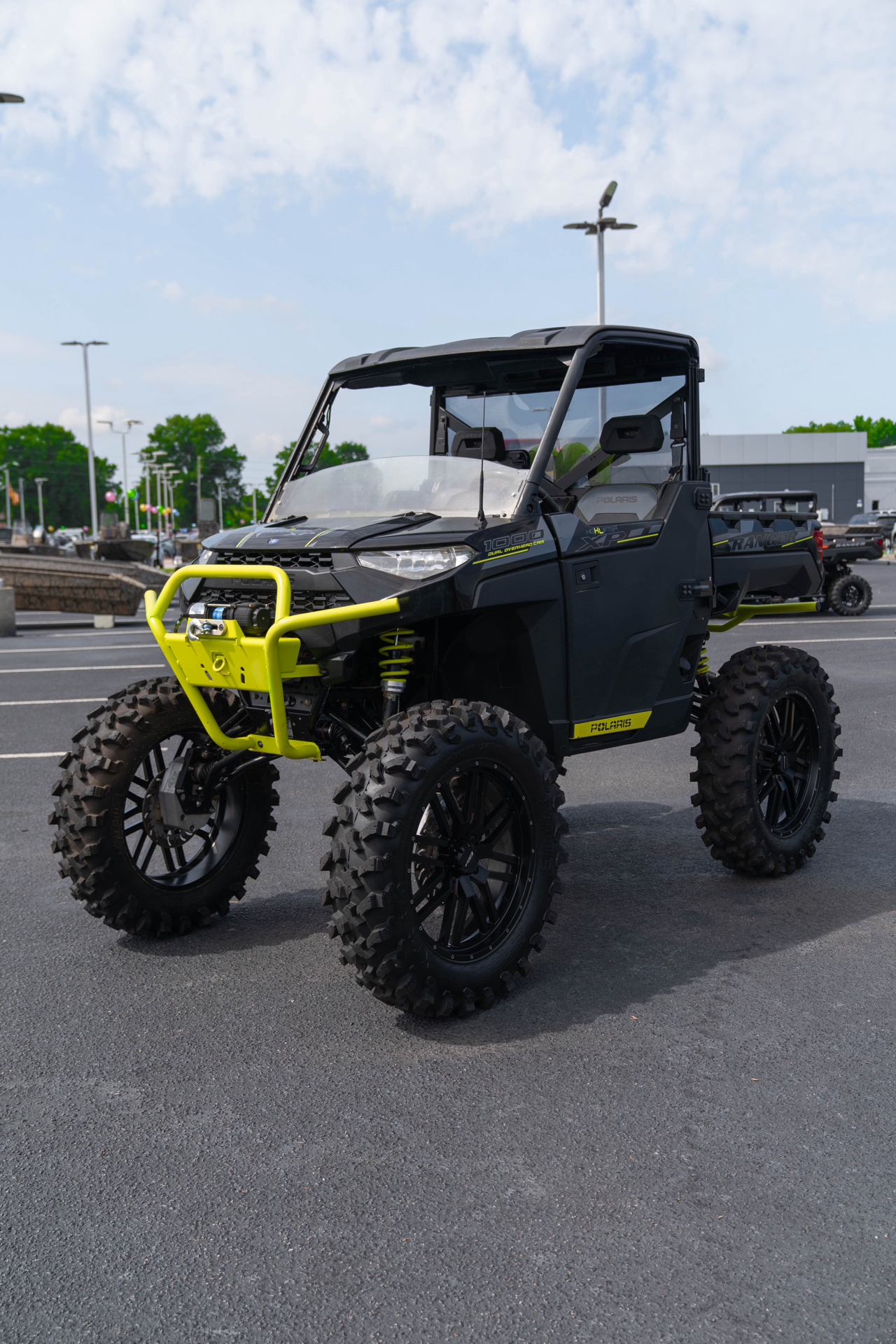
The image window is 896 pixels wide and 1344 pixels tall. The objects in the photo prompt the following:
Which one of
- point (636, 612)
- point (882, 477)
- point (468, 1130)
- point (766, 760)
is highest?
point (882, 477)

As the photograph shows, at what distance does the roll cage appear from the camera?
464cm

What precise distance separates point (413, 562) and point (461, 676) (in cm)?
84

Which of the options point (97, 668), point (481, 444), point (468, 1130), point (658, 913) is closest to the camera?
point (468, 1130)

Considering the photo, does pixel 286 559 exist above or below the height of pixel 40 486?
below

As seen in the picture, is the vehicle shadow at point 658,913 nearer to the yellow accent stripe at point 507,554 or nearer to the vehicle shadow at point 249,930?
the vehicle shadow at point 249,930

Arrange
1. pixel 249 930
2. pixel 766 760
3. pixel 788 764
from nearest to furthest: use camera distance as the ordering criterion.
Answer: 1. pixel 249 930
2. pixel 766 760
3. pixel 788 764

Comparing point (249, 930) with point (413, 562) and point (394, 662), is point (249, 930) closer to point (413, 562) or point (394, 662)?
point (394, 662)

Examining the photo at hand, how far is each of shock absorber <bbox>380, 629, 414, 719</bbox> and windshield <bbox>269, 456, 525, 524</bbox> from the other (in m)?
0.60

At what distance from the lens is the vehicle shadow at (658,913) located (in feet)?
13.0

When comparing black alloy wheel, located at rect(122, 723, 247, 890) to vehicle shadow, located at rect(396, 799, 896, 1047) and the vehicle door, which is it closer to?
vehicle shadow, located at rect(396, 799, 896, 1047)

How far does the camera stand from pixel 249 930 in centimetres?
480

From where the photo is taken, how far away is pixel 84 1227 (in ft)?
8.97

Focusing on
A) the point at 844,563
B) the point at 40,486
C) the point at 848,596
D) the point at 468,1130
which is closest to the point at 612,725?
the point at 468,1130

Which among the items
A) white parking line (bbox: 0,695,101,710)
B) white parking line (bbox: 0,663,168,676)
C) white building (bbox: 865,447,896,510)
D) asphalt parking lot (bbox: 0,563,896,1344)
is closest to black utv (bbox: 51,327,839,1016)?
asphalt parking lot (bbox: 0,563,896,1344)
